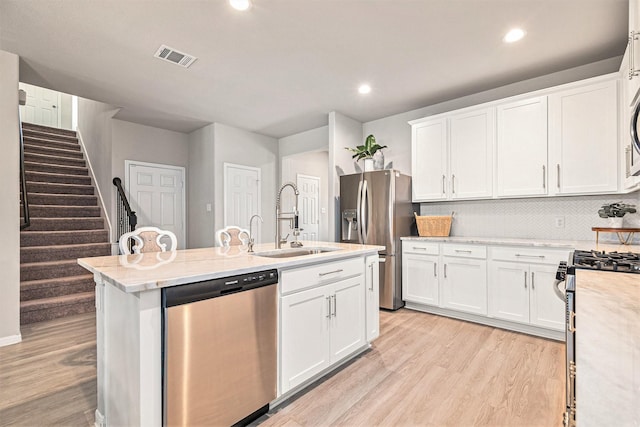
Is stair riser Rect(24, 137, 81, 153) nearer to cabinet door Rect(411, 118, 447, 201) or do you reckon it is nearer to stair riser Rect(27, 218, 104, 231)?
stair riser Rect(27, 218, 104, 231)

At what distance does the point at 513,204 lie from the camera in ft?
11.5

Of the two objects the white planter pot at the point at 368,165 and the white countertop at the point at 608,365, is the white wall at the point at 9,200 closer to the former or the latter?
the white planter pot at the point at 368,165

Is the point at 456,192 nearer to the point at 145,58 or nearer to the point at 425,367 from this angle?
the point at 425,367

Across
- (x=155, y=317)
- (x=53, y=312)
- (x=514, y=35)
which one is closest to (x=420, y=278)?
(x=514, y=35)

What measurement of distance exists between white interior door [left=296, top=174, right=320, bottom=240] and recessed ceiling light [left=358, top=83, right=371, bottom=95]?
268 cm

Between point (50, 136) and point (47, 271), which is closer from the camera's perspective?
point (47, 271)

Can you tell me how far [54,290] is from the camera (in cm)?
368

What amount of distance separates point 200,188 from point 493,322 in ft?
15.4

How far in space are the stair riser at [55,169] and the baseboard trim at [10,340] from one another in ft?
11.0

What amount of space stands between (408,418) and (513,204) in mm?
2754

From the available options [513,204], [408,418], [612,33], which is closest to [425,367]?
[408,418]

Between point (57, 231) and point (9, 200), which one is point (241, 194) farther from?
point (9, 200)

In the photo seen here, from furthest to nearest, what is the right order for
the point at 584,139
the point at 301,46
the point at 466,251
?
the point at 466,251
the point at 584,139
the point at 301,46

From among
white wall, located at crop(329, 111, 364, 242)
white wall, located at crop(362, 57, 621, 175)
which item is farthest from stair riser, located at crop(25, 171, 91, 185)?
white wall, located at crop(362, 57, 621, 175)
